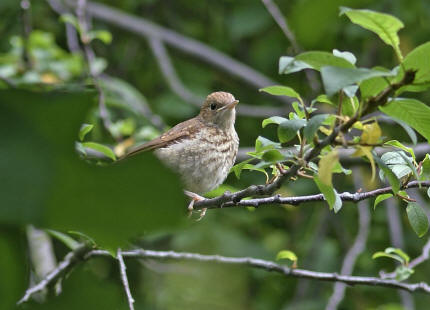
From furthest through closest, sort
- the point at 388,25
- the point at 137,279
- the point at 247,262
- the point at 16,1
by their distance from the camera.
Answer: the point at 137,279, the point at 247,262, the point at 388,25, the point at 16,1

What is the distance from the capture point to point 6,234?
17.0 inches

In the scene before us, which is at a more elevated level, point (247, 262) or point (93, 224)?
point (93, 224)

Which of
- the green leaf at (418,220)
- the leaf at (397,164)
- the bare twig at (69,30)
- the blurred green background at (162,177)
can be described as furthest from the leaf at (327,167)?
the bare twig at (69,30)

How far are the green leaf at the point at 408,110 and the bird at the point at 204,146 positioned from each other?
187 centimetres

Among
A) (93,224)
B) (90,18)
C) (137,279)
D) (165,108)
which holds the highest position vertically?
(93,224)

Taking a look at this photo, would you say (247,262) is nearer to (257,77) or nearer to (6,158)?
(6,158)

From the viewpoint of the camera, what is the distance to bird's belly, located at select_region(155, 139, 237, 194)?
3.20 metres

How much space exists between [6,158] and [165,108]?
642cm

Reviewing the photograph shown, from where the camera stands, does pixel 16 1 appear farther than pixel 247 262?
No

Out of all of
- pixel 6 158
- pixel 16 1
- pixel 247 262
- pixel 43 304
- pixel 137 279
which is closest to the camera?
pixel 6 158

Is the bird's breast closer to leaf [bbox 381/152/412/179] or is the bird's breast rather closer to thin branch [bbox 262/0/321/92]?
thin branch [bbox 262/0/321/92]

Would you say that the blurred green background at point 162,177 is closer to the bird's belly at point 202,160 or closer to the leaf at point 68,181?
the leaf at point 68,181

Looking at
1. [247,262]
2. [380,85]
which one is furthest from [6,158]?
[247,262]

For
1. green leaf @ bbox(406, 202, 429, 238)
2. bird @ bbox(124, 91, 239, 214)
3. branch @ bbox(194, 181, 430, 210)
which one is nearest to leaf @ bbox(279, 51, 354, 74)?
branch @ bbox(194, 181, 430, 210)
